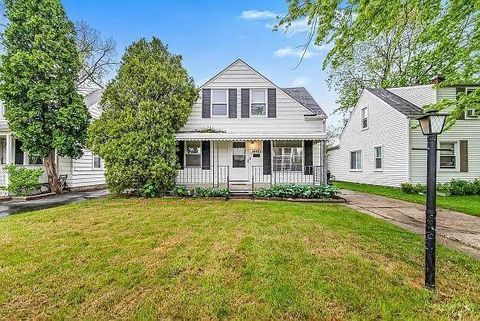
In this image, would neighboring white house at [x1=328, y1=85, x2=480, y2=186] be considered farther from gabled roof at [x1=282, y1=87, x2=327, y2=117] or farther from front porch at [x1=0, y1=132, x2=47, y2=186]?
front porch at [x1=0, y1=132, x2=47, y2=186]

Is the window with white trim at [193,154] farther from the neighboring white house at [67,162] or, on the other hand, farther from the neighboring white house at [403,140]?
the neighboring white house at [403,140]

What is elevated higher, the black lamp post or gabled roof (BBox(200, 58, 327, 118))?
gabled roof (BBox(200, 58, 327, 118))

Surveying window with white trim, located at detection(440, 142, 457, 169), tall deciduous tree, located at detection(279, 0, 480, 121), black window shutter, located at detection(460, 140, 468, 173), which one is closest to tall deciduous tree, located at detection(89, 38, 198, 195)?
tall deciduous tree, located at detection(279, 0, 480, 121)

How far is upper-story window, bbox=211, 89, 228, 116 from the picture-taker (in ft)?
42.4

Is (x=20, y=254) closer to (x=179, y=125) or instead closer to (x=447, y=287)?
(x=447, y=287)

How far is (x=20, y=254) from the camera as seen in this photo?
4.41 meters

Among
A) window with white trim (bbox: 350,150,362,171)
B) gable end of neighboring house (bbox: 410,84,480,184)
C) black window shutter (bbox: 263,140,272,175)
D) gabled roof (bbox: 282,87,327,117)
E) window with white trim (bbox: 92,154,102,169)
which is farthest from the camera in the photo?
window with white trim (bbox: 350,150,362,171)

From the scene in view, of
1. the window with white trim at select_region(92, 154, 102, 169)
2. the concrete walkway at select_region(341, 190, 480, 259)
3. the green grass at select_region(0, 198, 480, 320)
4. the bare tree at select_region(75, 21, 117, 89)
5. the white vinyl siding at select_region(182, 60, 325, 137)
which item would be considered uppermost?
the bare tree at select_region(75, 21, 117, 89)

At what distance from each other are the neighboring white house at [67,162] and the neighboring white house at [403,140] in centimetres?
1507

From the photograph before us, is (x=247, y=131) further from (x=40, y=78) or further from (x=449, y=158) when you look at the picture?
(x=449, y=158)

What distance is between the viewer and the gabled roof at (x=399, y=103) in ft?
47.0

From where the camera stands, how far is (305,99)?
15055 millimetres

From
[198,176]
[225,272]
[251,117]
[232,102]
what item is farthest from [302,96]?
[225,272]

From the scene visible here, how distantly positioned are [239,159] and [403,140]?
8669 millimetres
